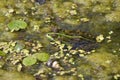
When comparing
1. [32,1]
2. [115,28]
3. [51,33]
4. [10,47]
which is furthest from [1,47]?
[115,28]

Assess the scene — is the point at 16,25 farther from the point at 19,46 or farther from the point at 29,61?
the point at 29,61

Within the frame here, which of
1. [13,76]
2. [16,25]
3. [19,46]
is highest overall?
[16,25]

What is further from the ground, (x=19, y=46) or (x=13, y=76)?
(x=19, y=46)

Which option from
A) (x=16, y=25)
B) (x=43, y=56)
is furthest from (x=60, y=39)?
(x=16, y=25)

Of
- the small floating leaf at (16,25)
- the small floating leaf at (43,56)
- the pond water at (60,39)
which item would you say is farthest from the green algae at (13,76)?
the small floating leaf at (16,25)

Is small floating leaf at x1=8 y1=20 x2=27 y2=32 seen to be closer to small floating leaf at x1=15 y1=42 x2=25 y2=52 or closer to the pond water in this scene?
the pond water

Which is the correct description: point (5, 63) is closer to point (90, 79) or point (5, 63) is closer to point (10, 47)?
point (10, 47)

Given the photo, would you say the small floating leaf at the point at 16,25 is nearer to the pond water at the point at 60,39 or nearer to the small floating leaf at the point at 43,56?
the pond water at the point at 60,39
